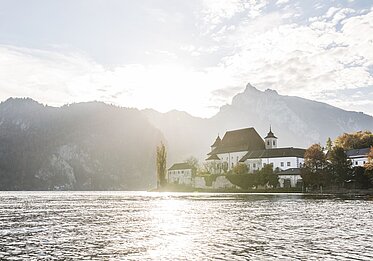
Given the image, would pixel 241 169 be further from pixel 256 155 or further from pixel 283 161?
pixel 256 155

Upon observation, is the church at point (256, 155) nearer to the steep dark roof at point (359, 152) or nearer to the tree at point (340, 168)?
the steep dark roof at point (359, 152)

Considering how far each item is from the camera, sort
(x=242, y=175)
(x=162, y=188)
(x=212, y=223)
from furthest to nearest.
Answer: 1. (x=162, y=188)
2. (x=242, y=175)
3. (x=212, y=223)

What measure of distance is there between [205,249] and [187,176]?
15503 cm

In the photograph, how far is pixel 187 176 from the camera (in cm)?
17788

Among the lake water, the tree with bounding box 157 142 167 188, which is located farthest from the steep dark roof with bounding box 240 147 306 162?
the lake water

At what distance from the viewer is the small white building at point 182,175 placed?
176 m

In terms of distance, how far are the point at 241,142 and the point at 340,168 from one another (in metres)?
71.2

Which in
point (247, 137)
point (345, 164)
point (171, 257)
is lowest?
point (171, 257)

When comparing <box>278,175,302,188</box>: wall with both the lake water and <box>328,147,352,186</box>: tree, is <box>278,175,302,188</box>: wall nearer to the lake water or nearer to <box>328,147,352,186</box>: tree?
→ <box>328,147,352,186</box>: tree

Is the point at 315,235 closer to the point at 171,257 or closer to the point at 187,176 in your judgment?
the point at 171,257

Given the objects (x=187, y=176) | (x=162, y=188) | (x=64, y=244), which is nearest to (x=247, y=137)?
(x=187, y=176)

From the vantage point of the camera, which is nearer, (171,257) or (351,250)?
(171,257)

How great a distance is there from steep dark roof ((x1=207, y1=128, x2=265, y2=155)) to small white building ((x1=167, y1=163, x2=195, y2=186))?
60.5 feet

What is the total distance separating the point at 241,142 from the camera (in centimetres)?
18375
